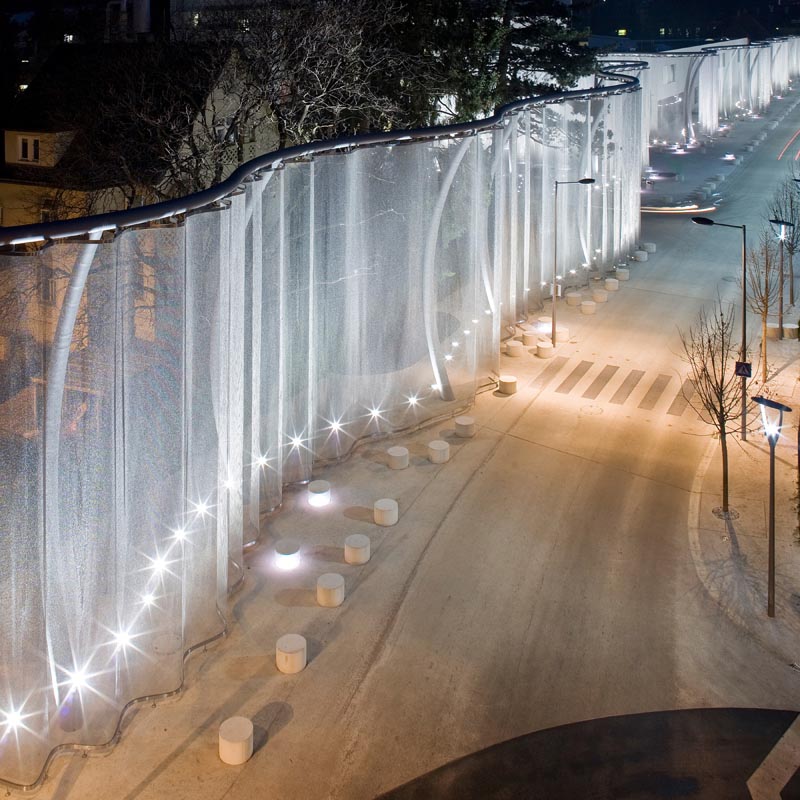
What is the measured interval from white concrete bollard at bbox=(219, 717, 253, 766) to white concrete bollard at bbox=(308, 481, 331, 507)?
7261 mm

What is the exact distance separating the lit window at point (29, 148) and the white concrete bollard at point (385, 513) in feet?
75.6

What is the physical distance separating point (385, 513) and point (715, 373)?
25.9 ft

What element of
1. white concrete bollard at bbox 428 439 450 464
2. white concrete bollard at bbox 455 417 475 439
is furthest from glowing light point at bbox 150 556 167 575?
white concrete bollard at bbox 455 417 475 439

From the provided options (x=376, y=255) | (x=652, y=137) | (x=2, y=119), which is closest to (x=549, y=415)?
(x=376, y=255)

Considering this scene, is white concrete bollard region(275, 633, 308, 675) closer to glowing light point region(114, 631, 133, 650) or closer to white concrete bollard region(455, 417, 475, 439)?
glowing light point region(114, 631, 133, 650)

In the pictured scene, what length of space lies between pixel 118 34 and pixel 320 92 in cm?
1682

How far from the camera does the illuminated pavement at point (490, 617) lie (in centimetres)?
1258

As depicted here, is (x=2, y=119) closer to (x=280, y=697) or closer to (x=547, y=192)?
(x=547, y=192)

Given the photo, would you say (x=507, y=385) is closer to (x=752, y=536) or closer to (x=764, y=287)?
(x=752, y=536)

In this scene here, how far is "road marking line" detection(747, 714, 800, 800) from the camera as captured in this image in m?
11.8

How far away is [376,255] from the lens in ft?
69.7

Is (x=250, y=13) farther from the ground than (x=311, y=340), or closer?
farther from the ground

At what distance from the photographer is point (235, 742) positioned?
1209 centimetres

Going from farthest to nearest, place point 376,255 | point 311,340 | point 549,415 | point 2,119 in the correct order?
1. point 2,119
2. point 549,415
3. point 376,255
4. point 311,340
